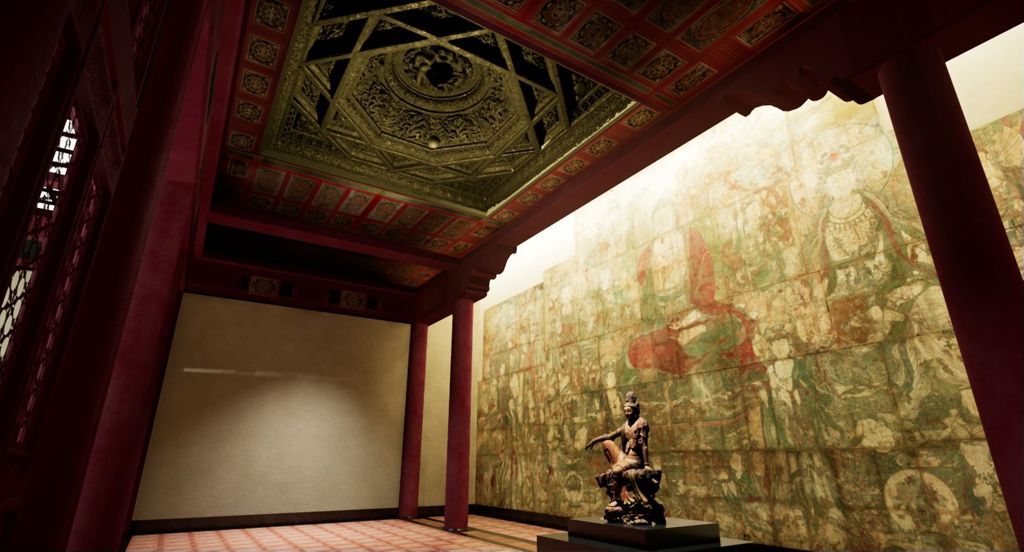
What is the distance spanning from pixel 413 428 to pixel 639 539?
24.0 ft

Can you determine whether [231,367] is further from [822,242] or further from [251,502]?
[822,242]

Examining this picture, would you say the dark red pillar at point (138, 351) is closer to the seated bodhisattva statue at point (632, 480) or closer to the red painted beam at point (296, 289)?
the seated bodhisattva statue at point (632, 480)

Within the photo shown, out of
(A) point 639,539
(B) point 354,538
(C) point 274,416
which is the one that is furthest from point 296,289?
(A) point 639,539

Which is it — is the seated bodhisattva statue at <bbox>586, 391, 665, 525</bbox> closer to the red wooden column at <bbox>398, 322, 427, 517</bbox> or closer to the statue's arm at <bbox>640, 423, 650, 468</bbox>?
the statue's arm at <bbox>640, 423, 650, 468</bbox>

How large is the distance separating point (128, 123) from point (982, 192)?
15.5 feet

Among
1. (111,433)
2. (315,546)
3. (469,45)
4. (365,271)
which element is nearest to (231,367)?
(365,271)

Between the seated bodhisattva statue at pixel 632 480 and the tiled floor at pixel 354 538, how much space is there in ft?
5.84

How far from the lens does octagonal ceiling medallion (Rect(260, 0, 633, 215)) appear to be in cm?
541

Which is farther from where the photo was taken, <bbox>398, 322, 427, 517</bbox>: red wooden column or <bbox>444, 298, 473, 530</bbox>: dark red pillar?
<bbox>398, 322, 427, 517</bbox>: red wooden column

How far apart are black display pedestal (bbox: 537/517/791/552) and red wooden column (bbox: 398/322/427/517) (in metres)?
5.83

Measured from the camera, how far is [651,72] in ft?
17.4

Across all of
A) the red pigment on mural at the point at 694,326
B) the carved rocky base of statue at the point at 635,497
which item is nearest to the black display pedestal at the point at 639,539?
the carved rocky base of statue at the point at 635,497

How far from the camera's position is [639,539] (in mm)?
4766

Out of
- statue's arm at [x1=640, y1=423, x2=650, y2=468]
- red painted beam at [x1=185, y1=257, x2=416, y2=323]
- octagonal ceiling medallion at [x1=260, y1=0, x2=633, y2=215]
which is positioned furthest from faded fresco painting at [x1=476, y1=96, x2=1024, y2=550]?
red painted beam at [x1=185, y1=257, x2=416, y2=323]
